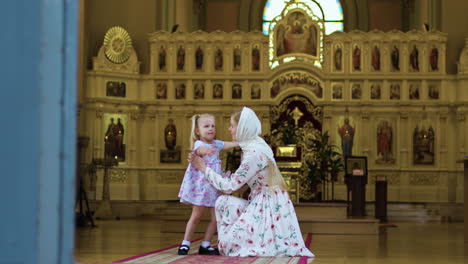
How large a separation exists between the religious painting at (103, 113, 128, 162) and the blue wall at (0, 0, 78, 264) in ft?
58.5

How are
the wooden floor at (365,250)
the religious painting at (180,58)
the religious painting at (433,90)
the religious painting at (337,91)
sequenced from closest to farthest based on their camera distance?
the wooden floor at (365,250) < the religious painting at (433,90) < the religious painting at (337,91) < the religious painting at (180,58)

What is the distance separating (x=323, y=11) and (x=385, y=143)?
25.9ft

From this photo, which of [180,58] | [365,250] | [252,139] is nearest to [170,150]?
[180,58]

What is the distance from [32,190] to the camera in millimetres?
1662

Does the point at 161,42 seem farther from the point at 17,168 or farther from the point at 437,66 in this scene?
the point at 17,168

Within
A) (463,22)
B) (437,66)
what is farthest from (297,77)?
(463,22)

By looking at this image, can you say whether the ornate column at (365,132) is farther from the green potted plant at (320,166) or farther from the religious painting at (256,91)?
the religious painting at (256,91)

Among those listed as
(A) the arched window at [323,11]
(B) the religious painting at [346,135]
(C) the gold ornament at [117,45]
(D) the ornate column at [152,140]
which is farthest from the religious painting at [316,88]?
(A) the arched window at [323,11]

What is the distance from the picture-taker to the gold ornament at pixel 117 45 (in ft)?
65.2

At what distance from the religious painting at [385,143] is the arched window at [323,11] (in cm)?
677

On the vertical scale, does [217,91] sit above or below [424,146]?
above

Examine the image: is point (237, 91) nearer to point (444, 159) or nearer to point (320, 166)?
point (320, 166)

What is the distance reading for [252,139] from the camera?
6.27 m

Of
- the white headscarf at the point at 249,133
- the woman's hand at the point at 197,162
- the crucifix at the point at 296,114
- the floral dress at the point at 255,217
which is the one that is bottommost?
the floral dress at the point at 255,217
